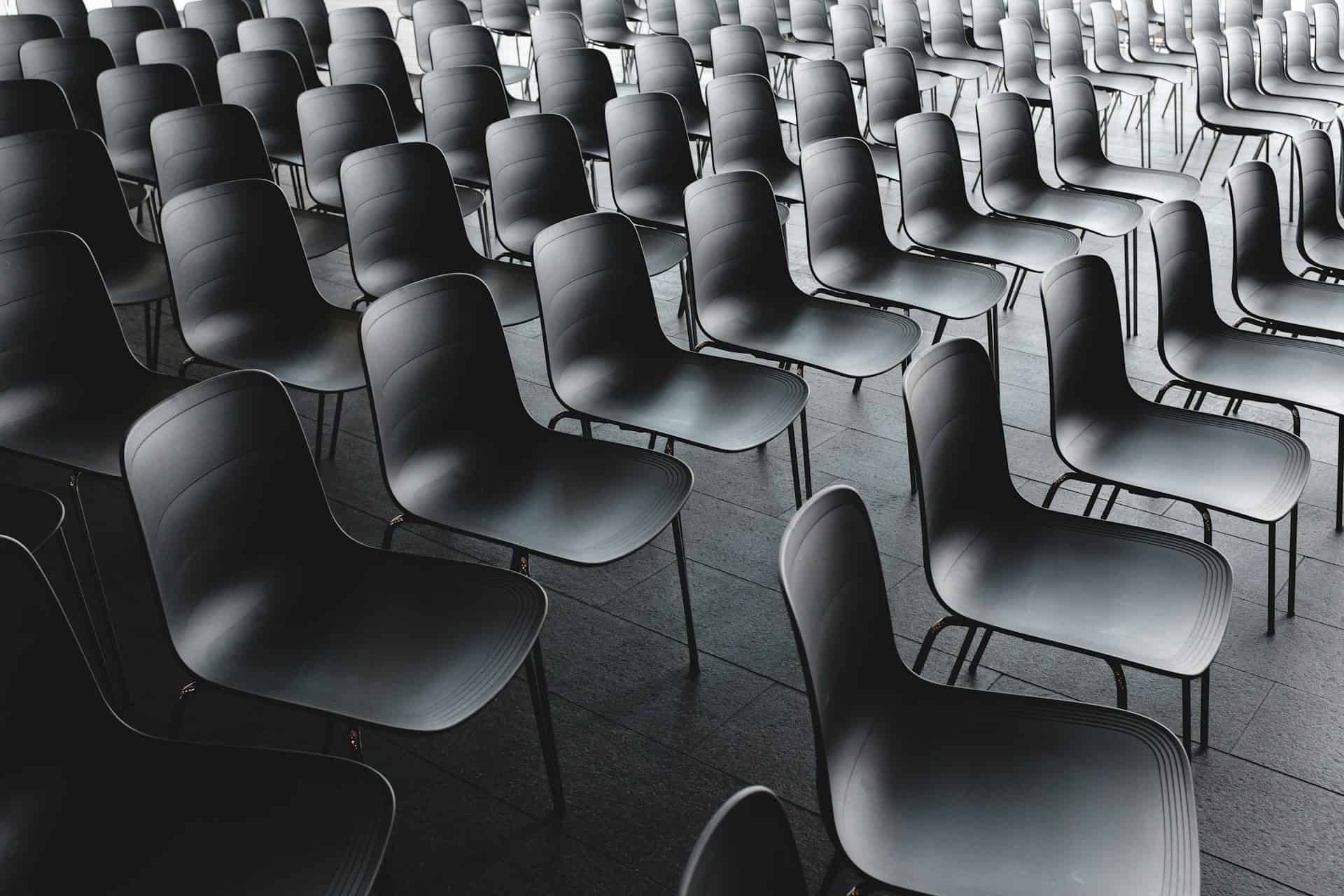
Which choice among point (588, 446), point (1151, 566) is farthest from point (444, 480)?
point (1151, 566)

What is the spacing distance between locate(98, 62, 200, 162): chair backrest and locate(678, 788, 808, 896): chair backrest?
491cm

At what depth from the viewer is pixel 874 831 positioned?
199 cm

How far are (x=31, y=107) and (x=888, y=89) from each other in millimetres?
3900

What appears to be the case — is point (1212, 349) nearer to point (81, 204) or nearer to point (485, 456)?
point (485, 456)

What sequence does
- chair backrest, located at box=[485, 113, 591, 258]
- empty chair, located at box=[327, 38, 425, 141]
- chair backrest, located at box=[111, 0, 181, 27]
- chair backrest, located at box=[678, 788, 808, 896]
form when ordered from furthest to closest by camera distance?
chair backrest, located at box=[111, 0, 181, 27], empty chair, located at box=[327, 38, 425, 141], chair backrest, located at box=[485, 113, 591, 258], chair backrest, located at box=[678, 788, 808, 896]

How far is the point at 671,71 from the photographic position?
20.6 ft

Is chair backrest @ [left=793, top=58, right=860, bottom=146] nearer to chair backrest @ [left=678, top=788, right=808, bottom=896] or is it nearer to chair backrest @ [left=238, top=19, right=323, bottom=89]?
chair backrest @ [left=238, top=19, right=323, bottom=89]

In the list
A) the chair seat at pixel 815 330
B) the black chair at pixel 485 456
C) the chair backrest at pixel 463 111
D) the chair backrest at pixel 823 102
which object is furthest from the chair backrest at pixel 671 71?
the black chair at pixel 485 456

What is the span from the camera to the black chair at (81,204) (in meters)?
4.11

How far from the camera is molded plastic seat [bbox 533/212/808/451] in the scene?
3.28m

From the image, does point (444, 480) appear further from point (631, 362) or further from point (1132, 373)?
point (1132, 373)

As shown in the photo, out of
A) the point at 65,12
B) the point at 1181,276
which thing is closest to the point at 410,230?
the point at 1181,276

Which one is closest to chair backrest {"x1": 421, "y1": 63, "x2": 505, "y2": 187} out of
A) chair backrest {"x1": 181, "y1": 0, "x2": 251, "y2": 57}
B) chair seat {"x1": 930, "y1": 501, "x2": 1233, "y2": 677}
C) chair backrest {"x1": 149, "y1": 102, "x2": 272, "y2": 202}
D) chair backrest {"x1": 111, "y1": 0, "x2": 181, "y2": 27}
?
chair backrest {"x1": 149, "y1": 102, "x2": 272, "y2": 202}

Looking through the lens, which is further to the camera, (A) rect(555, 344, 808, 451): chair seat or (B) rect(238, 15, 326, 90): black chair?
(B) rect(238, 15, 326, 90): black chair
